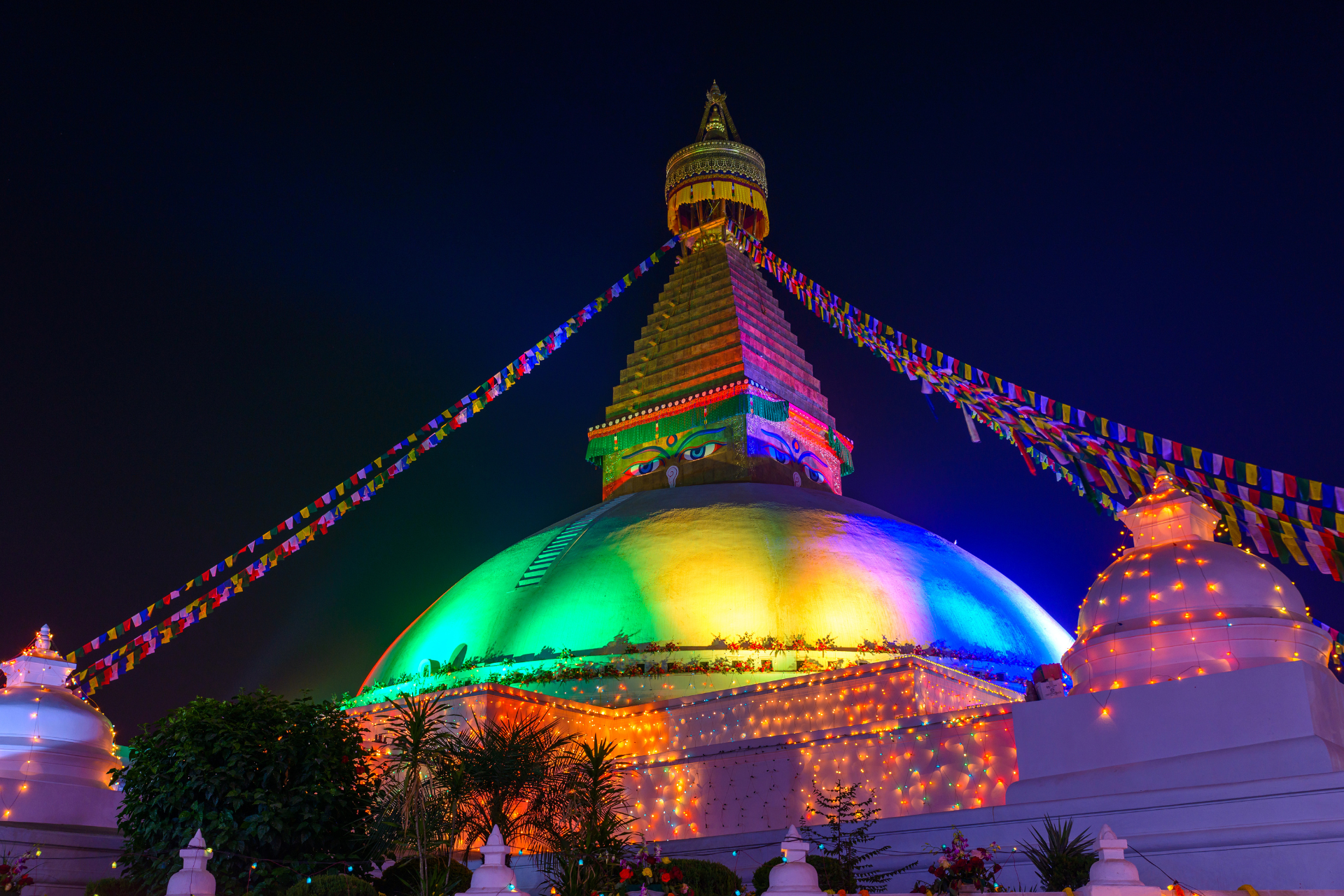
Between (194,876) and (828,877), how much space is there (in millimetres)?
5796

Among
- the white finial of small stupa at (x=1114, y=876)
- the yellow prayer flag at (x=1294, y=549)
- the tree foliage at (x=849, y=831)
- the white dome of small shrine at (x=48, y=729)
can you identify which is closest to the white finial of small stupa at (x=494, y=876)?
the tree foliage at (x=849, y=831)

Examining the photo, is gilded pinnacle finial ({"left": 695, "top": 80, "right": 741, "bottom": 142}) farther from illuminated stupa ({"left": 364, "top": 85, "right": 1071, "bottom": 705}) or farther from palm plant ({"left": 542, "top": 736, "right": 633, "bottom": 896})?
palm plant ({"left": 542, "top": 736, "right": 633, "bottom": 896})

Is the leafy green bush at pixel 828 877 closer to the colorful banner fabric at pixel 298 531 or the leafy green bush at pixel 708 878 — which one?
the leafy green bush at pixel 708 878

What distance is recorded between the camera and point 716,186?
2916cm

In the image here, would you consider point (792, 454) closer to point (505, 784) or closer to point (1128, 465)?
point (1128, 465)

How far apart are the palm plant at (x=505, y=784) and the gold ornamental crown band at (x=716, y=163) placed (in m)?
20.6

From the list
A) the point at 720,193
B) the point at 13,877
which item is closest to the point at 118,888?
the point at 13,877

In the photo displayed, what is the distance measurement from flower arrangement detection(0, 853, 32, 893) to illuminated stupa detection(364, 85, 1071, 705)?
708 centimetres

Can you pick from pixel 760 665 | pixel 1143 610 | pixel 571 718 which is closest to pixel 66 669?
pixel 571 718

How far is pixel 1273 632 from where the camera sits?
31.0ft

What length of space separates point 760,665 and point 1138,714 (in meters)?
7.25

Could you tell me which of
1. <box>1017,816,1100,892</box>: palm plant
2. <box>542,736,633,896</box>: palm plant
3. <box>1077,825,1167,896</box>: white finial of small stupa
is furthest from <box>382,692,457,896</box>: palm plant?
<box>1077,825,1167,896</box>: white finial of small stupa

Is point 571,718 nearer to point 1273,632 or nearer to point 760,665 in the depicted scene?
point 760,665

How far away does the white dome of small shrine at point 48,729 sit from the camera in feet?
42.4
